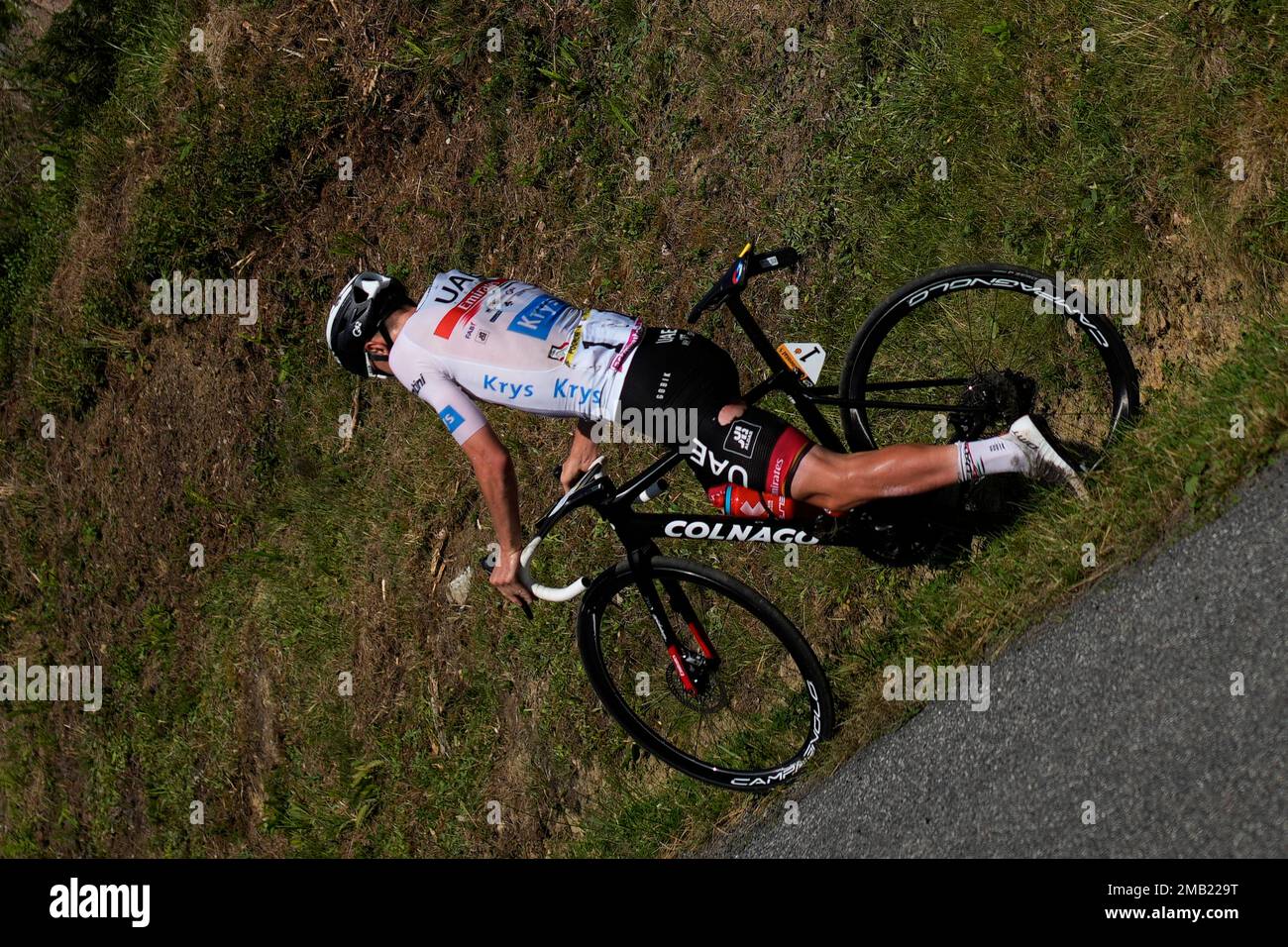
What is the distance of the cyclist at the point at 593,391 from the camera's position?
5.24 metres

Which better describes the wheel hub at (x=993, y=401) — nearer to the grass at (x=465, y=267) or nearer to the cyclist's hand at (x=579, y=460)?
the grass at (x=465, y=267)

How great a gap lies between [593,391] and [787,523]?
1040 mm

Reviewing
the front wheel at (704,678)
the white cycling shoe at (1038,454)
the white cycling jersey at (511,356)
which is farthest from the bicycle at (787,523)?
the white cycling jersey at (511,356)

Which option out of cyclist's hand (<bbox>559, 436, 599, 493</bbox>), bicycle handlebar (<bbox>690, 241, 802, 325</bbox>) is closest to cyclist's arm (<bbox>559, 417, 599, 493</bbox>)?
cyclist's hand (<bbox>559, 436, 599, 493</bbox>)

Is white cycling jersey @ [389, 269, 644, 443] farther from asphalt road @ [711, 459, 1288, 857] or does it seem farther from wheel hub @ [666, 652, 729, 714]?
asphalt road @ [711, 459, 1288, 857]

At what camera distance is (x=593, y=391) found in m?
5.66

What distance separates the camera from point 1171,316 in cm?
592

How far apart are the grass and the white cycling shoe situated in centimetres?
24

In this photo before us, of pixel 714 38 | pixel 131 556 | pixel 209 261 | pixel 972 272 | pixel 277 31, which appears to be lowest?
pixel 131 556

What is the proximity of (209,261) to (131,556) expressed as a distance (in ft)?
9.26
